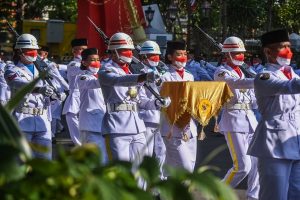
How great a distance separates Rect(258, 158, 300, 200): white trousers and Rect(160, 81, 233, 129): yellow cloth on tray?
2.11 meters

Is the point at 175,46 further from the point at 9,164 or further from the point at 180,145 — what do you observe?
the point at 9,164

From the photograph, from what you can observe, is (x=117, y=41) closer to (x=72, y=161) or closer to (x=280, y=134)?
(x=280, y=134)

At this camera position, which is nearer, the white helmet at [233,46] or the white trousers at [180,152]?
the white trousers at [180,152]

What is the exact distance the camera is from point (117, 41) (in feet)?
29.1

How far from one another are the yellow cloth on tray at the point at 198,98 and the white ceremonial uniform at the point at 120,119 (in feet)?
1.62

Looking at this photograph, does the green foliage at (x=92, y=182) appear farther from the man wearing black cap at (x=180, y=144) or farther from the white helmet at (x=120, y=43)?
the man wearing black cap at (x=180, y=144)

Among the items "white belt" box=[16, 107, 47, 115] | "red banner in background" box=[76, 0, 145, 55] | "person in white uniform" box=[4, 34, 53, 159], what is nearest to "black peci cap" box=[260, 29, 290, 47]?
"person in white uniform" box=[4, 34, 53, 159]

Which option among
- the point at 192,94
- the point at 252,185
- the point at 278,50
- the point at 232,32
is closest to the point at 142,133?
the point at 192,94

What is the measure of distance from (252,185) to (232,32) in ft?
79.4

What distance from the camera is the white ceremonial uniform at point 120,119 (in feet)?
27.5

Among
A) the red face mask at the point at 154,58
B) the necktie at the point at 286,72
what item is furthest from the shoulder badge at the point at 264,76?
the red face mask at the point at 154,58

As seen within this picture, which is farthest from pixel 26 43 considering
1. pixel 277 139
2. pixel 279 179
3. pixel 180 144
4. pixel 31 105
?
pixel 279 179

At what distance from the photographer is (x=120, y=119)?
845 cm

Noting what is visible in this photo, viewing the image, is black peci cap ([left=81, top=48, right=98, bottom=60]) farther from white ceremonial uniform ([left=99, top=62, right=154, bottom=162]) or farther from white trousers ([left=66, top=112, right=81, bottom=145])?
white ceremonial uniform ([left=99, top=62, right=154, bottom=162])
